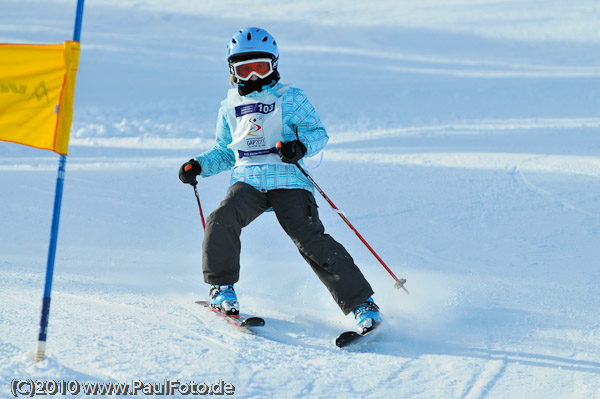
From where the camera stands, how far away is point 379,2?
85.4 ft

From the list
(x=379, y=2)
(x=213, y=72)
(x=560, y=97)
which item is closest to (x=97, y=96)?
(x=213, y=72)

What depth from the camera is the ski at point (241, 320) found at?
3.58 meters

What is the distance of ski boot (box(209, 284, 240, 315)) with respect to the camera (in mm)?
3723

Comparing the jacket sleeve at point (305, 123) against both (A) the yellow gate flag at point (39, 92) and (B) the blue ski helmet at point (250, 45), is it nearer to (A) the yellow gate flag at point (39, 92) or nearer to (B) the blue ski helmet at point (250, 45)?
(B) the blue ski helmet at point (250, 45)

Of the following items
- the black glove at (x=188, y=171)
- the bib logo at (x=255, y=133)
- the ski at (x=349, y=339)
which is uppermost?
the bib logo at (x=255, y=133)

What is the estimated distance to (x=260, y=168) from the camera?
4.02 m

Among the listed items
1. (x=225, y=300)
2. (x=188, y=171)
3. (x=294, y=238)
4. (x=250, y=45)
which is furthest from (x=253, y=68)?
(x=225, y=300)

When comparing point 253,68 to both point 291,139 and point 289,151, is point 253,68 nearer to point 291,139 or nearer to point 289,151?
point 291,139

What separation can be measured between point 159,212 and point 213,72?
36.4 ft

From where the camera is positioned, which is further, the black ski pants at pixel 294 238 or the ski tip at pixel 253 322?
the black ski pants at pixel 294 238

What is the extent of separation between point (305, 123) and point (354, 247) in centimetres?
163

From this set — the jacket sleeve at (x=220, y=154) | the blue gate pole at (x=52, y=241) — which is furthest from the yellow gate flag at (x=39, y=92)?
the jacket sleeve at (x=220, y=154)

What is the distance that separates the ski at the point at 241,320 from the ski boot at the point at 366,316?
0.47 m

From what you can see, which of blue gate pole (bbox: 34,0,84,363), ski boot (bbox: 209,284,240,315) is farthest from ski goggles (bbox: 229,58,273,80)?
blue gate pole (bbox: 34,0,84,363)
